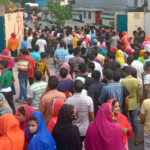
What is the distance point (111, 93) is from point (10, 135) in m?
2.36

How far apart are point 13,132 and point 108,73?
2572 millimetres

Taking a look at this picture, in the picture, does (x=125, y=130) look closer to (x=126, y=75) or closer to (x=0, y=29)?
(x=126, y=75)

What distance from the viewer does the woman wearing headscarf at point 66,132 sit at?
184 inches

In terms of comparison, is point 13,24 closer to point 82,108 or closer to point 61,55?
point 61,55

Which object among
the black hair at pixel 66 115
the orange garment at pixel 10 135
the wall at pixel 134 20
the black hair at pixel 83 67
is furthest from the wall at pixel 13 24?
the orange garment at pixel 10 135

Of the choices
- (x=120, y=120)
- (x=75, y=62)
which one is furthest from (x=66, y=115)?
(x=75, y=62)

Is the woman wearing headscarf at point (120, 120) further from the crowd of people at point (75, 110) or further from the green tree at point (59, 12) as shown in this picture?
the green tree at point (59, 12)

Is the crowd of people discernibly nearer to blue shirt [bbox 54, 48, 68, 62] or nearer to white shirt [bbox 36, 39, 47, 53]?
blue shirt [bbox 54, 48, 68, 62]

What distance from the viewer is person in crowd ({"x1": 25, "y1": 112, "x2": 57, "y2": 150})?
438 centimetres

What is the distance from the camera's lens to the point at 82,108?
589 centimetres

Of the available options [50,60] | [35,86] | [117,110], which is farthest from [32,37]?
[117,110]

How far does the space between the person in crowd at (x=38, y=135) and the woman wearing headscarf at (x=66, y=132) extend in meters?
0.19

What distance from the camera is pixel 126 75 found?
23.1 ft

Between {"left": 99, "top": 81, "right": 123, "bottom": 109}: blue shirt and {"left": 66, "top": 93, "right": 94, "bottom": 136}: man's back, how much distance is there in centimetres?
41
